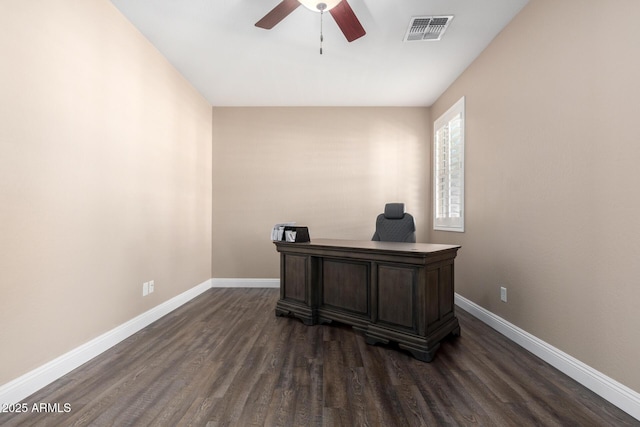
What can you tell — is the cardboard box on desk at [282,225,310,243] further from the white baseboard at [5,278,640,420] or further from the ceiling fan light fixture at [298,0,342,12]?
the ceiling fan light fixture at [298,0,342,12]

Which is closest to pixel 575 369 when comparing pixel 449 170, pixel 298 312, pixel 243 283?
pixel 298 312

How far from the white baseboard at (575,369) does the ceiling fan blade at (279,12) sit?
10.4 ft

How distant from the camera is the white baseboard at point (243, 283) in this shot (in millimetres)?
4492

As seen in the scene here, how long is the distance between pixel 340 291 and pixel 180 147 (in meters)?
2.67

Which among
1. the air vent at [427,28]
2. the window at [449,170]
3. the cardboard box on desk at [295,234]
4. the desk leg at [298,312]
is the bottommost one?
the desk leg at [298,312]

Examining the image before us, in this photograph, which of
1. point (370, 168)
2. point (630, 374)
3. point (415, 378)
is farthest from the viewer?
point (370, 168)

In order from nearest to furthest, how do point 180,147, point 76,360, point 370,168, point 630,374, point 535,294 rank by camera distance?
point 630,374, point 76,360, point 535,294, point 180,147, point 370,168

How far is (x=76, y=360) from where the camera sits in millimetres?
2023

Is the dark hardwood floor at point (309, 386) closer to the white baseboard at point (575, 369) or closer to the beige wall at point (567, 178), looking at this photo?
the white baseboard at point (575, 369)

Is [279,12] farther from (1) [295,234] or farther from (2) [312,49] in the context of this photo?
(1) [295,234]

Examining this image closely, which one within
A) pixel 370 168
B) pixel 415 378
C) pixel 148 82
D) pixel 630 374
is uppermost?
pixel 148 82

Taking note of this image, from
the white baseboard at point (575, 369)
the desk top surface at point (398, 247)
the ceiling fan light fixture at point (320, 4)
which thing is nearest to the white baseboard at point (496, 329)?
the white baseboard at point (575, 369)

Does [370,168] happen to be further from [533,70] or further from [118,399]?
[118,399]

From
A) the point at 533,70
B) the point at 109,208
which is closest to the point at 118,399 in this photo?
the point at 109,208
